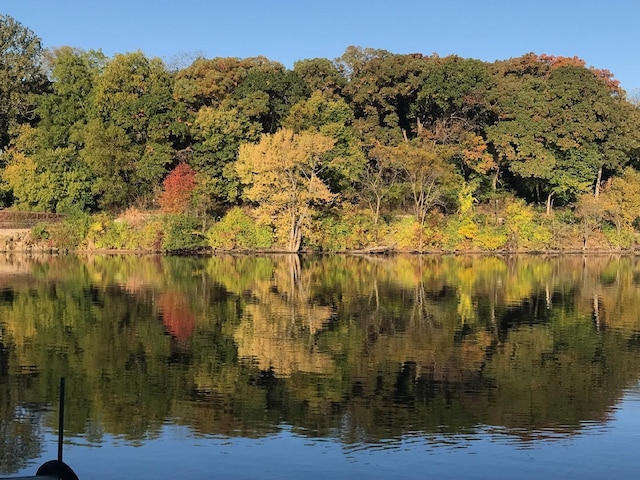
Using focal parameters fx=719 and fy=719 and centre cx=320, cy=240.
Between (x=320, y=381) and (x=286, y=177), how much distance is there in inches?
1301

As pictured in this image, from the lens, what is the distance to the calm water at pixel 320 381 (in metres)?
9.04

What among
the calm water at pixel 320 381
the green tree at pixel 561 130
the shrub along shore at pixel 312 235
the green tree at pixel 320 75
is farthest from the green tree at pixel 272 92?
the calm water at pixel 320 381

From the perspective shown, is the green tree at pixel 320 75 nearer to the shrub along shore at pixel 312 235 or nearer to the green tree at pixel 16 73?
the shrub along shore at pixel 312 235

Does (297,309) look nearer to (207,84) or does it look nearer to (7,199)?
(207,84)

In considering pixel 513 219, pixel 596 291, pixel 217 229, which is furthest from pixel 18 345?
pixel 513 219

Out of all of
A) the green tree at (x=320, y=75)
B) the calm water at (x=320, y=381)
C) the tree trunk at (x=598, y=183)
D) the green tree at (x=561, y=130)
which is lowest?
the calm water at (x=320, y=381)

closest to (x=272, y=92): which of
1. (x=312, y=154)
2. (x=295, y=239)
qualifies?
(x=312, y=154)

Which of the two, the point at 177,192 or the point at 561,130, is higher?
the point at 561,130

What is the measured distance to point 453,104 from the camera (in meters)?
53.3

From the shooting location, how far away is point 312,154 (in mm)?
45000

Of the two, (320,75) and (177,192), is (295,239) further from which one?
(320,75)

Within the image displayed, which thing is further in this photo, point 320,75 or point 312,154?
point 320,75

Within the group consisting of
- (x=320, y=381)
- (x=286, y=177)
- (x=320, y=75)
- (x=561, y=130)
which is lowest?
(x=320, y=381)

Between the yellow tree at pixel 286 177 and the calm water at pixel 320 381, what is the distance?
18.8m
